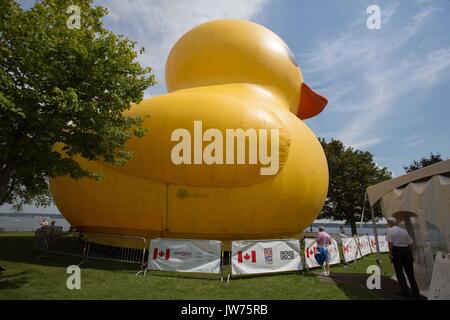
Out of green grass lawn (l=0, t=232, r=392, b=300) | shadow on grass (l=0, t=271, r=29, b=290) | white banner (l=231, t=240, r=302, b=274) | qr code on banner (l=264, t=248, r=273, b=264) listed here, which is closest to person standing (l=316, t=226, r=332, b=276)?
green grass lawn (l=0, t=232, r=392, b=300)

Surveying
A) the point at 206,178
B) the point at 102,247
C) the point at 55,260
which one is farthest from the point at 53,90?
the point at 102,247

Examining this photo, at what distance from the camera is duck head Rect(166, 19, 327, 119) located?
13531mm

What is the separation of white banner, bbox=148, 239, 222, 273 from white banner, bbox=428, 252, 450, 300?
4.85 metres

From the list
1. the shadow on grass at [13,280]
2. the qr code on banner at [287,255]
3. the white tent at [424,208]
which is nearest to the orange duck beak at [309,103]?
the white tent at [424,208]

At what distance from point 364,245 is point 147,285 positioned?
36.9 ft

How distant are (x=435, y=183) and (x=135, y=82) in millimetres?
7472

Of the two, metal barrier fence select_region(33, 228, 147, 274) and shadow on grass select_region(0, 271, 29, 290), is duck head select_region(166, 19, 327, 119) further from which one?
shadow on grass select_region(0, 271, 29, 290)

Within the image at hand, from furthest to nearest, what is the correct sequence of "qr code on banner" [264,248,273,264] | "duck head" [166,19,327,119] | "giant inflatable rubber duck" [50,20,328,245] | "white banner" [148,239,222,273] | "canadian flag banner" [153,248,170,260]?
"duck head" [166,19,327,119]
"giant inflatable rubber duck" [50,20,328,245]
"qr code on banner" [264,248,273,264]
"canadian flag banner" [153,248,170,260]
"white banner" [148,239,222,273]

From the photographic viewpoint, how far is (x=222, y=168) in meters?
10.3

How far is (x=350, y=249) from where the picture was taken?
510 inches

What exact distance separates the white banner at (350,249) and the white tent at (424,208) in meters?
3.46

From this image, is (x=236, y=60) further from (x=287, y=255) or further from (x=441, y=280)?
(x=441, y=280)
